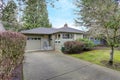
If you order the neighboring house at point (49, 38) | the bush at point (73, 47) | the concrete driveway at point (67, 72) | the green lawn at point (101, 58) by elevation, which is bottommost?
the concrete driveway at point (67, 72)

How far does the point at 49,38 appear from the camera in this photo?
2677 centimetres

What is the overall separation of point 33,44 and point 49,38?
3299mm

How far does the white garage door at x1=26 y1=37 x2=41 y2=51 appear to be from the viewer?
2494cm

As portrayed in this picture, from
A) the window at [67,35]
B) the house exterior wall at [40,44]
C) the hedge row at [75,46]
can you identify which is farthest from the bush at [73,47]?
the house exterior wall at [40,44]

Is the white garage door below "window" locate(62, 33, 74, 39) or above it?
below

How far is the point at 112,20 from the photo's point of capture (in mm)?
11227

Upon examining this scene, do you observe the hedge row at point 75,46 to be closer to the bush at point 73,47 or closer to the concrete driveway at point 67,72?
the bush at point 73,47

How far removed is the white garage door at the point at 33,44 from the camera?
2494 cm

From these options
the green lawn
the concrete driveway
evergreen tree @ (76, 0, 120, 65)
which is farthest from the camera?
the green lawn

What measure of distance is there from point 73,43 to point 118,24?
29.0ft

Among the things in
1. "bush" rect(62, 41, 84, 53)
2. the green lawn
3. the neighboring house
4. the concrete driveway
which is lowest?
the concrete driveway

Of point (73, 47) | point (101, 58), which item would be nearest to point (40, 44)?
point (73, 47)

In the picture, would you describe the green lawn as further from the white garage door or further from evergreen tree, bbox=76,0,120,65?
the white garage door

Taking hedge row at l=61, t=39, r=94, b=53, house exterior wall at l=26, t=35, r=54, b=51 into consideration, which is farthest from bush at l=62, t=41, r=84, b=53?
house exterior wall at l=26, t=35, r=54, b=51
